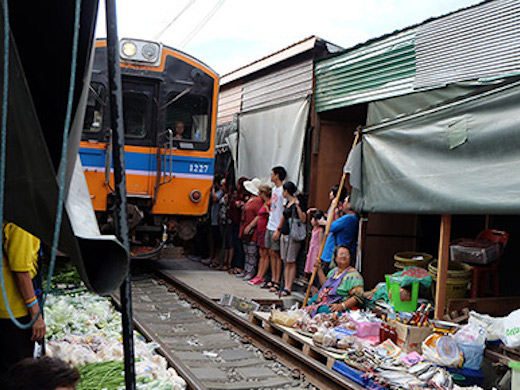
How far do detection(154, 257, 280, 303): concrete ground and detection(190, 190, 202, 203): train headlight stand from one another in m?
1.45

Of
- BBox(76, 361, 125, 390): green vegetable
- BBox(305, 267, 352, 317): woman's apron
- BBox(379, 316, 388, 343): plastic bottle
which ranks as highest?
BBox(305, 267, 352, 317): woman's apron

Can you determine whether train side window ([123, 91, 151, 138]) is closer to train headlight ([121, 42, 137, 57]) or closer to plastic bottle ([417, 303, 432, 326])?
train headlight ([121, 42, 137, 57])

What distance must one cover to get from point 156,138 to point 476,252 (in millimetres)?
5570

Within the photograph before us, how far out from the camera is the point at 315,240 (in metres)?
8.34

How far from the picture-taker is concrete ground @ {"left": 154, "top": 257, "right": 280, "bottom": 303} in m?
8.69

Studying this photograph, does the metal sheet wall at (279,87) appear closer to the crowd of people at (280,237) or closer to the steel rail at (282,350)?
the crowd of people at (280,237)

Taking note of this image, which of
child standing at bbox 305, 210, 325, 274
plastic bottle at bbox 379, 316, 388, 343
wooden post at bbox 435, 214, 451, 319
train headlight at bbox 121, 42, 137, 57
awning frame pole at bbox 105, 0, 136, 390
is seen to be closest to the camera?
awning frame pole at bbox 105, 0, 136, 390

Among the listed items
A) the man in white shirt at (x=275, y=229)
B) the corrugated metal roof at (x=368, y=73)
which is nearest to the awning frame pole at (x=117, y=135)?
the corrugated metal roof at (x=368, y=73)

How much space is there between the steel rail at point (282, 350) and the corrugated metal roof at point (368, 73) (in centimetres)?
362

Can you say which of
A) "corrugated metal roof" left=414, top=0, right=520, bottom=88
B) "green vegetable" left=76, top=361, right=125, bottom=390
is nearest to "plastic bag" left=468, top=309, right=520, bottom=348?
"corrugated metal roof" left=414, top=0, right=520, bottom=88

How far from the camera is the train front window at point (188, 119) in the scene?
9711 mm

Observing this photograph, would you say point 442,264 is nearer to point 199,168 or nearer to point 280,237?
point 280,237

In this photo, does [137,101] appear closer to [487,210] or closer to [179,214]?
[179,214]

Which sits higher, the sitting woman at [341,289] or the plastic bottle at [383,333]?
the sitting woman at [341,289]
